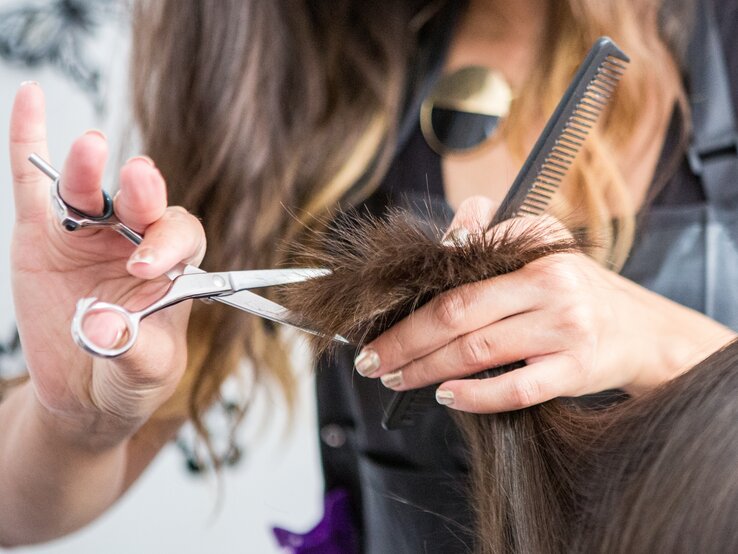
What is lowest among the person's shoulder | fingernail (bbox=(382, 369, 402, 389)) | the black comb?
fingernail (bbox=(382, 369, 402, 389))

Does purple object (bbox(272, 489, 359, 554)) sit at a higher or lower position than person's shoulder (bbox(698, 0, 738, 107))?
lower

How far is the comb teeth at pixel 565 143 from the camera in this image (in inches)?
24.3

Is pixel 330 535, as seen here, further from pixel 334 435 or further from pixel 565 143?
pixel 565 143

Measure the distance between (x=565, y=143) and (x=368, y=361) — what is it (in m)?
0.26

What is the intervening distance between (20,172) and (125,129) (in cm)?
65

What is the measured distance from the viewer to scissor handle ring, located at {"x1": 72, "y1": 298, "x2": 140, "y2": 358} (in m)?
0.52

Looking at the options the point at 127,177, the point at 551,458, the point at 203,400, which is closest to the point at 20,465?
the point at 203,400

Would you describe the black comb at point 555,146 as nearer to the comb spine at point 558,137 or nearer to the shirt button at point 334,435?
the comb spine at point 558,137

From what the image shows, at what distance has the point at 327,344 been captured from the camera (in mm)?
588

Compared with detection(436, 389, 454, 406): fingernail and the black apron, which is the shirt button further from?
detection(436, 389, 454, 406): fingernail

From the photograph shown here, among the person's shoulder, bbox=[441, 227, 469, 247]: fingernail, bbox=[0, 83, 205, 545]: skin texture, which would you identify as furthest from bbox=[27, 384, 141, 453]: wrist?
the person's shoulder

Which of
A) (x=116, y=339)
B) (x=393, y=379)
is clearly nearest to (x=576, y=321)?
(x=393, y=379)

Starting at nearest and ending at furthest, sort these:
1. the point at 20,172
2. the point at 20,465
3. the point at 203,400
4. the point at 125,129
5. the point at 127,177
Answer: the point at 127,177, the point at 20,172, the point at 20,465, the point at 203,400, the point at 125,129

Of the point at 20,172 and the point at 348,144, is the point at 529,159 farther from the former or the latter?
the point at 348,144
